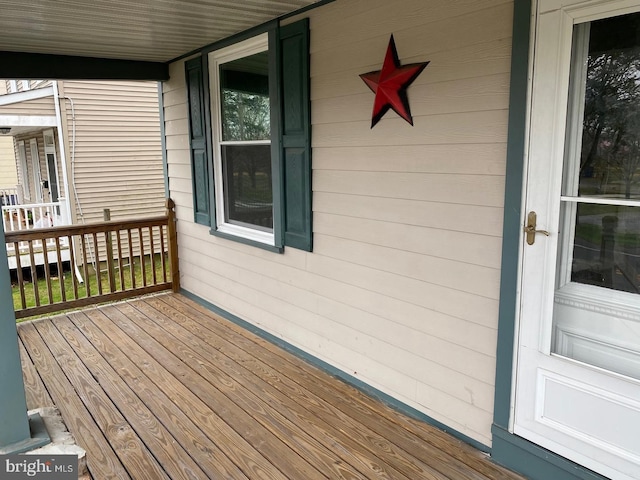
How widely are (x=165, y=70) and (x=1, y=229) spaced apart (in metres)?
3.23

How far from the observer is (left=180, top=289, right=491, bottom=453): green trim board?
2.46 metres

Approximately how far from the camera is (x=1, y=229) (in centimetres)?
193

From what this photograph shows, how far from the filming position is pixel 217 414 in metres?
2.70

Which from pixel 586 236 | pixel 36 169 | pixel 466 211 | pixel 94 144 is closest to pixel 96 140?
pixel 94 144

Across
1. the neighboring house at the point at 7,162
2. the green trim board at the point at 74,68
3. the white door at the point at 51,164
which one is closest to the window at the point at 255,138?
the green trim board at the point at 74,68

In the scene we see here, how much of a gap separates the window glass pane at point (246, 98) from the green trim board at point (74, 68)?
3.40 ft

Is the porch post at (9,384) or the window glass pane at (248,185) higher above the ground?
the window glass pane at (248,185)

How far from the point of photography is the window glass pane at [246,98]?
3.55 meters

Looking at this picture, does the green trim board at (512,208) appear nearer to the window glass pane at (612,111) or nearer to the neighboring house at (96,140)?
the window glass pane at (612,111)

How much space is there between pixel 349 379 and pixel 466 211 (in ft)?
4.59

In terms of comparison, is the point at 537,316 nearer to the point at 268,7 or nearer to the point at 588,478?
the point at 588,478

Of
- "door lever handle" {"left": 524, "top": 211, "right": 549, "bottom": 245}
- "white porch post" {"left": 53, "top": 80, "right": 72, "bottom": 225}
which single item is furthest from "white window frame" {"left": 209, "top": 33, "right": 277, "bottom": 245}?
"white porch post" {"left": 53, "top": 80, "right": 72, "bottom": 225}

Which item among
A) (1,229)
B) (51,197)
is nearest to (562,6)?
(1,229)

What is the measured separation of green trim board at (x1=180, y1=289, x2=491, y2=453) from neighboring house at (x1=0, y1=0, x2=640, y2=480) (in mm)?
14
